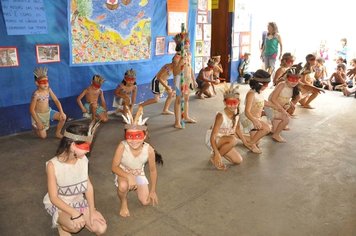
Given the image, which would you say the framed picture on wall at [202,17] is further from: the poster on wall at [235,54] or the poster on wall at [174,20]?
the poster on wall at [235,54]

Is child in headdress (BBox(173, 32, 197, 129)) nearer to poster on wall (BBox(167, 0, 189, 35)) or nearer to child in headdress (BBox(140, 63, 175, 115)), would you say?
child in headdress (BBox(140, 63, 175, 115))

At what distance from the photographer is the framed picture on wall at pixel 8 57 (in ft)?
16.0

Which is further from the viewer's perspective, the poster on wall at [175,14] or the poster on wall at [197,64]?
the poster on wall at [197,64]

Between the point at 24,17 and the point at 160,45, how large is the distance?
3.01m

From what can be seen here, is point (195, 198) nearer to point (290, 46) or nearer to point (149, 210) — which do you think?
point (149, 210)

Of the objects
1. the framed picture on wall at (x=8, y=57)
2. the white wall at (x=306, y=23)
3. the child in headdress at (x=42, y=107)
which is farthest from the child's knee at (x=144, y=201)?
the white wall at (x=306, y=23)

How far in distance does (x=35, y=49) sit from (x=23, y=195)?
107 inches

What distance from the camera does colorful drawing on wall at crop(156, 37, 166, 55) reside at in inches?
286

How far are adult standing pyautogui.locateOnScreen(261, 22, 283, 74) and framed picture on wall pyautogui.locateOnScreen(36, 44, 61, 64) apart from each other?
5619 millimetres

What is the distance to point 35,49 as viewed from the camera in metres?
5.22

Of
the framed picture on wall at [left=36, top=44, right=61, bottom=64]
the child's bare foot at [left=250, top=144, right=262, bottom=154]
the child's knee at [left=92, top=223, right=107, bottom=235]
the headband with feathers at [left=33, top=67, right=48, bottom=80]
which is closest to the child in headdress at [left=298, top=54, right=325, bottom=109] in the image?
the child's bare foot at [left=250, top=144, right=262, bottom=154]

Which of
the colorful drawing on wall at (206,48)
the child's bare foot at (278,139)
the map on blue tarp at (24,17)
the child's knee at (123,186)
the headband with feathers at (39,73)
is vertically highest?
the map on blue tarp at (24,17)

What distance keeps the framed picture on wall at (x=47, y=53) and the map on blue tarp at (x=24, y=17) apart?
0.75ft

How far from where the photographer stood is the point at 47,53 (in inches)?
212
